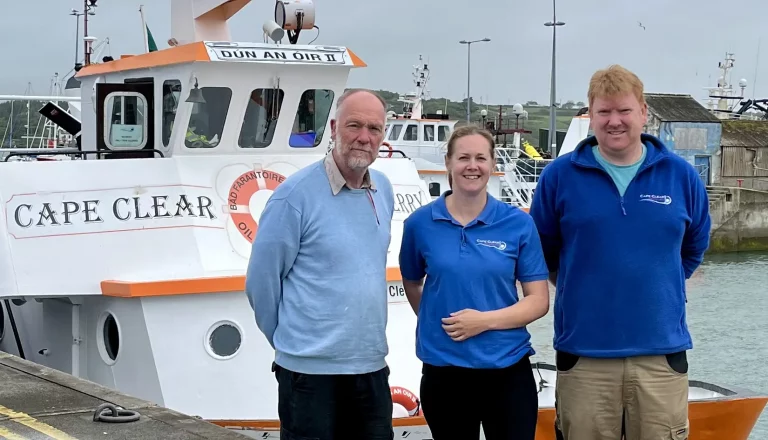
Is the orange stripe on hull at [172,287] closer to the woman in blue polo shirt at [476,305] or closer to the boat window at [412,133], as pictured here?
the woman in blue polo shirt at [476,305]

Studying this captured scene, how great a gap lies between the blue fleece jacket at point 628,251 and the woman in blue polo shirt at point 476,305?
6.7 inches

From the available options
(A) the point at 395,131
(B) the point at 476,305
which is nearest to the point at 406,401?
(B) the point at 476,305

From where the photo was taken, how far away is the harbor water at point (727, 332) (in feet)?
58.5

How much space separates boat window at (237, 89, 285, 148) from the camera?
939 centimetres

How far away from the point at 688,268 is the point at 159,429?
2847 mm

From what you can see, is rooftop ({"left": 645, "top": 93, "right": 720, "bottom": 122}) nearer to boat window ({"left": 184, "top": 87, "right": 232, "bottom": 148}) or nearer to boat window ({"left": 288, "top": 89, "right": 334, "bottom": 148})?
boat window ({"left": 288, "top": 89, "right": 334, "bottom": 148})

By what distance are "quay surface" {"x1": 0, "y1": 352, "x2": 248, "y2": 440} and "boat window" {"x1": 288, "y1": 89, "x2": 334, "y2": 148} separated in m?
3.48

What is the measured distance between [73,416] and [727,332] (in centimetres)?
1855

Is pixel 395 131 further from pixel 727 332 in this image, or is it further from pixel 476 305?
pixel 476 305

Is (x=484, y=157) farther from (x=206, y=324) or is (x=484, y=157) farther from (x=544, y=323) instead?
(x=544, y=323)

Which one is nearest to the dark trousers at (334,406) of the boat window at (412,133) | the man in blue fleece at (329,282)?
the man in blue fleece at (329,282)

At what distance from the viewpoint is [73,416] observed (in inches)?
233

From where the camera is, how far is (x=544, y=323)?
2308 cm

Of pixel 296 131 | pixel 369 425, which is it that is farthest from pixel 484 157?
pixel 296 131
